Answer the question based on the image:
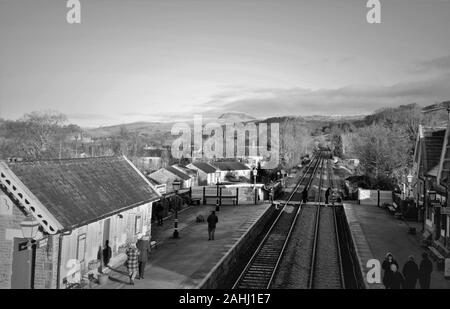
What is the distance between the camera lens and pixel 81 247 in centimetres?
1462

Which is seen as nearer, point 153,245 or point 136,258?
point 136,258

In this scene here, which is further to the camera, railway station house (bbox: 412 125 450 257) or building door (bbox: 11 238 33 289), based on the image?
railway station house (bbox: 412 125 450 257)

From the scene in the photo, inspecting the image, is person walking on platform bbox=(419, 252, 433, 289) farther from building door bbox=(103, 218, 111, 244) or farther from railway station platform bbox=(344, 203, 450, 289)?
building door bbox=(103, 218, 111, 244)

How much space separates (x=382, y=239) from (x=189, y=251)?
11.0 m

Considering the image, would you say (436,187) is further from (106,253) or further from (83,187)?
(83,187)

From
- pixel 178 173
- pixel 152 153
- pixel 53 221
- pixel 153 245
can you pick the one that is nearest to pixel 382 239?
→ pixel 153 245

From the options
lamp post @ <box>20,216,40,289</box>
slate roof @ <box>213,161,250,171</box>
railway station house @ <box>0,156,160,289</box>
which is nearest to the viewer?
lamp post @ <box>20,216,40,289</box>

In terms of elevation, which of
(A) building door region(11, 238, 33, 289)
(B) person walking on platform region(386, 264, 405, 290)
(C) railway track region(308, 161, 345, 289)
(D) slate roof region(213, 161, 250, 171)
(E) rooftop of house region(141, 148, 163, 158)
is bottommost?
(C) railway track region(308, 161, 345, 289)

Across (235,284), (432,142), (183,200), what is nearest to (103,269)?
(235,284)

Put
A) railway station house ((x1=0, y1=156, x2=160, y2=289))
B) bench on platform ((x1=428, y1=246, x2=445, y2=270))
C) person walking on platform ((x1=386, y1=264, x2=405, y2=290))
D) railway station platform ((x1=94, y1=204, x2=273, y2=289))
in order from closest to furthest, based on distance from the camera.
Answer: railway station house ((x1=0, y1=156, x2=160, y2=289))
person walking on platform ((x1=386, y1=264, x2=405, y2=290))
railway station platform ((x1=94, y1=204, x2=273, y2=289))
bench on platform ((x1=428, y1=246, x2=445, y2=270))

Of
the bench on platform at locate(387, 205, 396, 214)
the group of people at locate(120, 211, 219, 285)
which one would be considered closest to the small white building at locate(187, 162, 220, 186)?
the bench on platform at locate(387, 205, 396, 214)

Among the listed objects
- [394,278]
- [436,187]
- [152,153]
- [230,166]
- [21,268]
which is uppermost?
[152,153]

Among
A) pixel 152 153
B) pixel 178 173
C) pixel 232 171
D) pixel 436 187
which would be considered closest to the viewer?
pixel 436 187

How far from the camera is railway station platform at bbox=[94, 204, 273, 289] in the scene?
15156mm
